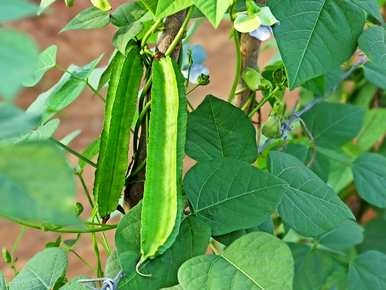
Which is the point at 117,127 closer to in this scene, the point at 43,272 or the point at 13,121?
the point at 43,272

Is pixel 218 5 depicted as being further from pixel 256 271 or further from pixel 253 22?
pixel 256 271

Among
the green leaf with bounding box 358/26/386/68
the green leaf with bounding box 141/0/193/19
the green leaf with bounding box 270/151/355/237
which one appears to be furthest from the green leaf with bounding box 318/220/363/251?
the green leaf with bounding box 141/0/193/19

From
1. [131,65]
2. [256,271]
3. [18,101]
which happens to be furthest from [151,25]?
[18,101]

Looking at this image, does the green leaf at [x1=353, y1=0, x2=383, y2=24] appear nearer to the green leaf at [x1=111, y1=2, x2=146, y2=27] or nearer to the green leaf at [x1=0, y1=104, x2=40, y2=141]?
the green leaf at [x1=111, y1=2, x2=146, y2=27]

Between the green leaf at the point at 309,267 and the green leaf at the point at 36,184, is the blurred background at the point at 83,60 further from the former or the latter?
the green leaf at the point at 36,184

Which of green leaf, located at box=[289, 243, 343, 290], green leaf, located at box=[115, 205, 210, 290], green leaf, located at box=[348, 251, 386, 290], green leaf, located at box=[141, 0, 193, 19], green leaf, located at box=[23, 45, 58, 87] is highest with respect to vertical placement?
green leaf, located at box=[141, 0, 193, 19]
